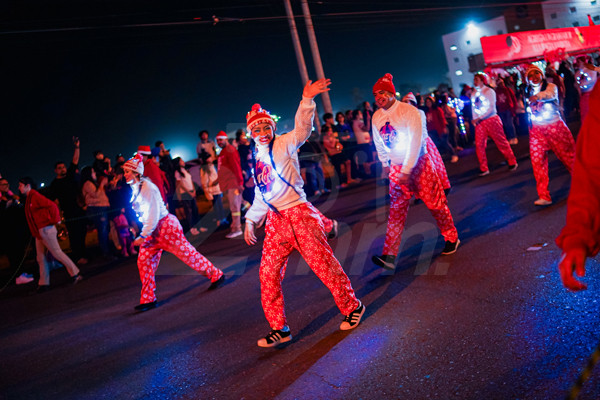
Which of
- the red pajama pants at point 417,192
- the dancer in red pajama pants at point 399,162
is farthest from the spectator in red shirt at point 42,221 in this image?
Answer: the red pajama pants at point 417,192

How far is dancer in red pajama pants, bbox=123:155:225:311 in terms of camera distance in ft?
20.1

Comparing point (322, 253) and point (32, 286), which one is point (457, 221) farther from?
point (32, 286)

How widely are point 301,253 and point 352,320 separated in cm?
76

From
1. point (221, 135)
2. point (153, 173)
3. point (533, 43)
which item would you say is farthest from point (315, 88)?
point (533, 43)

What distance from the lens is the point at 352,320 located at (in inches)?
169

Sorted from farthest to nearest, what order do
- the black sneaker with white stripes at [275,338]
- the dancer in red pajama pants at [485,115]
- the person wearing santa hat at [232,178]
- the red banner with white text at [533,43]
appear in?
the red banner with white text at [533,43], the person wearing santa hat at [232,178], the dancer in red pajama pants at [485,115], the black sneaker with white stripes at [275,338]

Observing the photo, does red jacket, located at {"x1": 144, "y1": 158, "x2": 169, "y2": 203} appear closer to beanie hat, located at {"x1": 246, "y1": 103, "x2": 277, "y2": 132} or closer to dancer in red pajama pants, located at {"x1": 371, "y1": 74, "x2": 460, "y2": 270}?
dancer in red pajama pants, located at {"x1": 371, "y1": 74, "x2": 460, "y2": 270}

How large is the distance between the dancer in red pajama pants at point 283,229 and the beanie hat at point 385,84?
171 cm

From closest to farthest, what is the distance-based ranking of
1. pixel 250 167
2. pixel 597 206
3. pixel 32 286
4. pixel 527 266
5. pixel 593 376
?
pixel 597 206
pixel 593 376
pixel 527 266
pixel 32 286
pixel 250 167

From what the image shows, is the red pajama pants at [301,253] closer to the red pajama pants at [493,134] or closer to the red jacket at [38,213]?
the red jacket at [38,213]

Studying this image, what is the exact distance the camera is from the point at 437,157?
19.5 feet

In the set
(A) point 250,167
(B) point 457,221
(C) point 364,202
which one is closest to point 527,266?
(B) point 457,221

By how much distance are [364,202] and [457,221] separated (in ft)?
12.4

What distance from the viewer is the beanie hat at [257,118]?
420 centimetres
